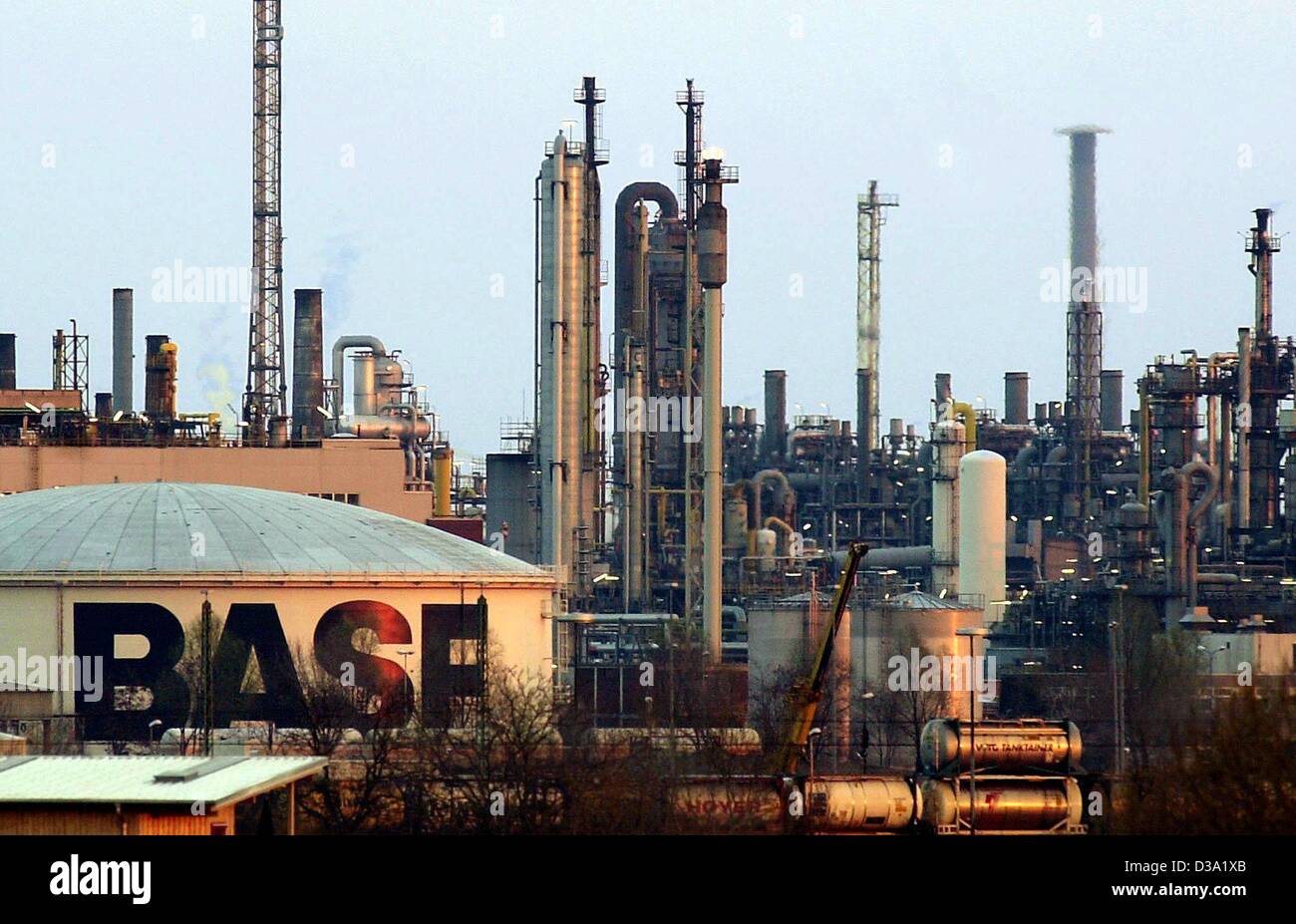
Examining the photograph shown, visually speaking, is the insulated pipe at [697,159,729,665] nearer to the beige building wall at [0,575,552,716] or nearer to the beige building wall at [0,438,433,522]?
the beige building wall at [0,575,552,716]

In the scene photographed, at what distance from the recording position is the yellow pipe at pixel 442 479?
79.2m

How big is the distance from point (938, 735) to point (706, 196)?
77.8ft

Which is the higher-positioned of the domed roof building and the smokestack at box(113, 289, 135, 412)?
the smokestack at box(113, 289, 135, 412)

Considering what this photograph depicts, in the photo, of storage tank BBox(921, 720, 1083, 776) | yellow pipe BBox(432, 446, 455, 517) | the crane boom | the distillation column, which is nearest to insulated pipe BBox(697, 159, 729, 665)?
the distillation column

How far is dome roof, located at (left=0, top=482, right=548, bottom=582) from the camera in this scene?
52.6 m

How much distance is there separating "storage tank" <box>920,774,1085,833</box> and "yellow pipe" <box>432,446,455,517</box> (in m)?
45.1

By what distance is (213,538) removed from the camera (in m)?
54.4

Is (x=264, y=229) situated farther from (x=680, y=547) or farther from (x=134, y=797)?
(x=134, y=797)

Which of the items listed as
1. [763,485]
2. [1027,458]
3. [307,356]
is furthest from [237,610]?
[1027,458]

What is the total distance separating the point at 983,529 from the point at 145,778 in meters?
43.2

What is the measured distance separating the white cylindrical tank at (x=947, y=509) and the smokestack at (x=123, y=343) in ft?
88.1
